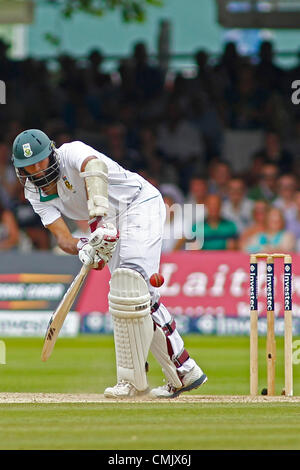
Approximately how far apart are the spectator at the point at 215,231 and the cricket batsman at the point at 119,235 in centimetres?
636

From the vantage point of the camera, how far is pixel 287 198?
15.1 m

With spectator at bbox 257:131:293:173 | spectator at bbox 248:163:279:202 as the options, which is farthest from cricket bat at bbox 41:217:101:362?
spectator at bbox 257:131:293:173

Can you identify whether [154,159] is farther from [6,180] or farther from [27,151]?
[27,151]

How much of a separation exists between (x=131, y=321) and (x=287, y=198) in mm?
7705

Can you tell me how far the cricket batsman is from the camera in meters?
7.64

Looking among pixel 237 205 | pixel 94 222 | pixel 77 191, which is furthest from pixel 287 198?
pixel 94 222

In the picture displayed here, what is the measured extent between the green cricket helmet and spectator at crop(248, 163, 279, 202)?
7548 millimetres

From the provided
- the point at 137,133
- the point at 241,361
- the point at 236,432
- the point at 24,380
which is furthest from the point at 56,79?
the point at 236,432

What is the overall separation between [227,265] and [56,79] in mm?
5243

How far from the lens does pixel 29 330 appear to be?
14.4m

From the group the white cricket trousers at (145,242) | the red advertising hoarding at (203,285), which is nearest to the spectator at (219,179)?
the red advertising hoarding at (203,285)

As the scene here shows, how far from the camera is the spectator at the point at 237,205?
15016 millimetres

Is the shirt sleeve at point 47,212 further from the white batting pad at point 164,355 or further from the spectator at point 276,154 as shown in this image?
the spectator at point 276,154

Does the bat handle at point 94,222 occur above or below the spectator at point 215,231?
above
